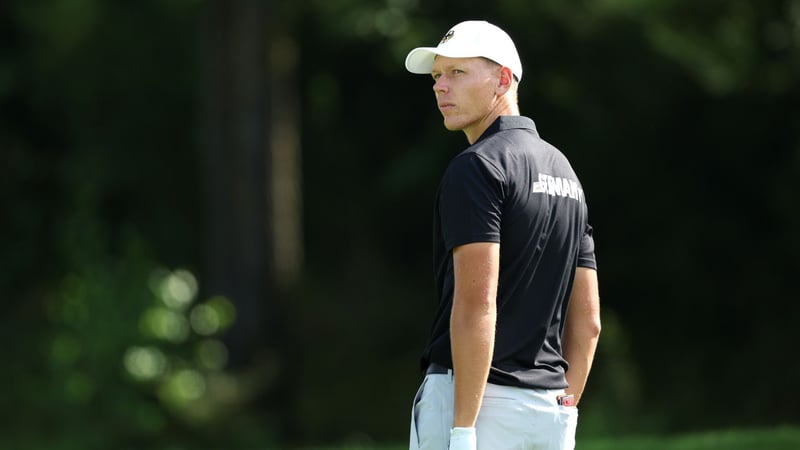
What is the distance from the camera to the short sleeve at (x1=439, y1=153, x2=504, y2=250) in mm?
3211

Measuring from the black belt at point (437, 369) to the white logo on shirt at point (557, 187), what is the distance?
19.9 inches

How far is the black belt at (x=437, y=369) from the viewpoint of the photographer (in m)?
3.40

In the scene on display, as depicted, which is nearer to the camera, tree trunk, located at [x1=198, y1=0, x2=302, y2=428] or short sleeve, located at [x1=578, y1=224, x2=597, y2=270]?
short sleeve, located at [x1=578, y1=224, x2=597, y2=270]

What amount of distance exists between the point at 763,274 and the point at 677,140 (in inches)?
79.8

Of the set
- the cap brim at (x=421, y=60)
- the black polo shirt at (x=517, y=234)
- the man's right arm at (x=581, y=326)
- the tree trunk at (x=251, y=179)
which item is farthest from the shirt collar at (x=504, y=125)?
the tree trunk at (x=251, y=179)

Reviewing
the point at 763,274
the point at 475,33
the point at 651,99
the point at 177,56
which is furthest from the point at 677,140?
the point at 475,33

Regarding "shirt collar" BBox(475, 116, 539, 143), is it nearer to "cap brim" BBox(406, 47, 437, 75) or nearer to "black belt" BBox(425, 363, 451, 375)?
"cap brim" BBox(406, 47, 437, 75)

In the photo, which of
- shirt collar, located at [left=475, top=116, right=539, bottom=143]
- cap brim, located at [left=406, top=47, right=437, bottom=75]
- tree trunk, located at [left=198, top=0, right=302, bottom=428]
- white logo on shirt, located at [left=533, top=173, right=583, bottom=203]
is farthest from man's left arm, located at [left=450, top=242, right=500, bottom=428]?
tree trunk, located at [left=198, top=0, right=302, bottom=428]

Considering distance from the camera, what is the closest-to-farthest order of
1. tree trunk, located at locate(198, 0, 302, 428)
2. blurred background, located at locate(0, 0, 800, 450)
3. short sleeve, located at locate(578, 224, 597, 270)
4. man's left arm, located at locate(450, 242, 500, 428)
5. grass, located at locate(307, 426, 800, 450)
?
man's left arm, located at locate(450, 242, 500, 428), short sleeve, located at locate(578, 224, 597, 270), grass, located at locate(307, 426, 800, 450), blurred background, located at locate(0, 0, 800, 450), tree trunk, located at locate(198, 0, 302, 428)

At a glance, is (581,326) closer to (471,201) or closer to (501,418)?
(501,418)

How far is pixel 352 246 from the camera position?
19.1 metres

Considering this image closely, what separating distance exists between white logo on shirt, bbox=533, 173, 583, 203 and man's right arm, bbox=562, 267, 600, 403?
0.24 meters

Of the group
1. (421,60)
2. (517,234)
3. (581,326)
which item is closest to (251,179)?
(421,60)

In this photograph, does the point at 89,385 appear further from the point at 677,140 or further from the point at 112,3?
the point at 677,140
